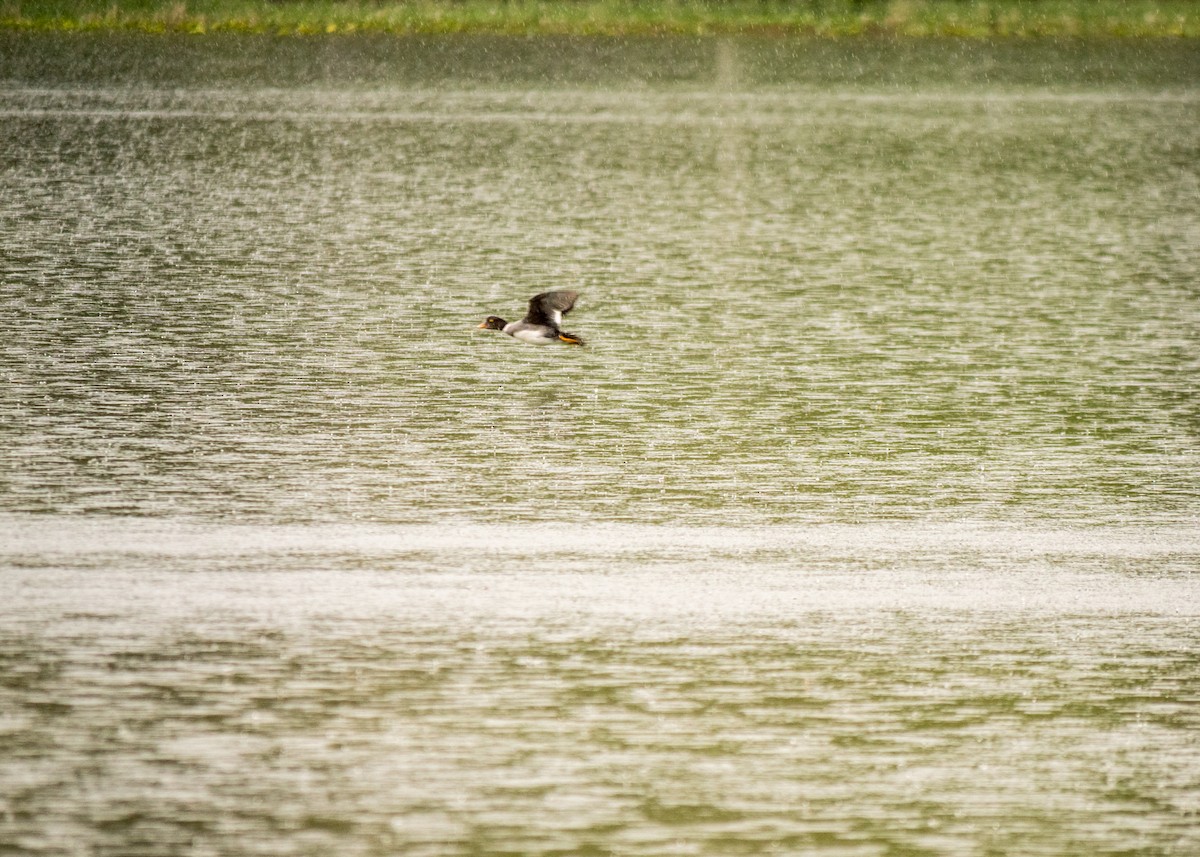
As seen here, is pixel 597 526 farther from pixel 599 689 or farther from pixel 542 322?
pixel 542 322

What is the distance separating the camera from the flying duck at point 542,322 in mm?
13320

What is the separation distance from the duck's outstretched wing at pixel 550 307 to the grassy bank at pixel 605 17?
3395 centimetres

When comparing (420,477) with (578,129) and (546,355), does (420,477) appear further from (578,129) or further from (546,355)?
(578,129)

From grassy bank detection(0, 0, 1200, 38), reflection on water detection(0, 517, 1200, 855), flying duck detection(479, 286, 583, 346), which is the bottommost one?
reflection on water detection(0, 517, 1200, 855)

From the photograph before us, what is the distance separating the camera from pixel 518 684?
7355 millimetres

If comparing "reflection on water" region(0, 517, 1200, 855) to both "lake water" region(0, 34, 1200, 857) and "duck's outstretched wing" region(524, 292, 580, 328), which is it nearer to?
"lake water" region(0, 34, 1200, 857)

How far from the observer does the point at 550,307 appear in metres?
13.4

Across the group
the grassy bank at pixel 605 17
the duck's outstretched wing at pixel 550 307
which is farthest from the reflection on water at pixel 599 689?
the grassy bank at pixel 605 17

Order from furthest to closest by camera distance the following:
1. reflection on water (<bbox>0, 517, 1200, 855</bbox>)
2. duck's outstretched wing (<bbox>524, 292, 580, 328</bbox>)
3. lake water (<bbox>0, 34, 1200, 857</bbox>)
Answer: duck's outstretched wing (<bbox>524, 292, 580, 328</bbox>), lake water (<bbox>0, 34, 1200, 857</bbox>), reflection on water (<bbox>0, 517, 1200, 855</bbox>)

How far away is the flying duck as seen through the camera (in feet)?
43.7

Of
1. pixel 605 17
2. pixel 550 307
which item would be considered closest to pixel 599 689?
pixel 550 307

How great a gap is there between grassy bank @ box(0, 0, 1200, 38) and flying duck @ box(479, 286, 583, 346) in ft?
111

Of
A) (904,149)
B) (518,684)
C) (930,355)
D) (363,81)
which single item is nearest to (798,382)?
(930,355)

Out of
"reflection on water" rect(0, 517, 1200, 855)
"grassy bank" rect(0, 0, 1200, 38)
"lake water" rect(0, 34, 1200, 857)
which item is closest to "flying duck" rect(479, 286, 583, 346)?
"lake water" rect(0, 34, 1200, 857)
